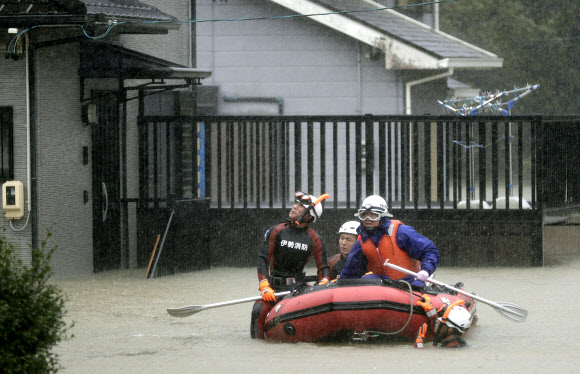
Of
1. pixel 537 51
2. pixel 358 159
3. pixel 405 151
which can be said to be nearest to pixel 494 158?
pixel 405 151

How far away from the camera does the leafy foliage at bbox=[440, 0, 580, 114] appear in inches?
1854

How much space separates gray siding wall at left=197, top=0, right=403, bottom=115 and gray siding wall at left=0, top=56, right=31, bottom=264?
8.12 metres

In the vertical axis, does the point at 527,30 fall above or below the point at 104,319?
above

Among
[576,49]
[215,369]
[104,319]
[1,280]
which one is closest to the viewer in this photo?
[1,280]

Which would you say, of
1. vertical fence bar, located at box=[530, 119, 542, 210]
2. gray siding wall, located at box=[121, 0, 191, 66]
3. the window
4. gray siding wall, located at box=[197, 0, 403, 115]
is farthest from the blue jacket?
gray siding wall, located at box=[197, 0, 403, 115]

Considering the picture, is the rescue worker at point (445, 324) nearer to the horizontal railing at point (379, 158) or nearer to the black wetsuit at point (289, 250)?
the black wetsuit at point (289, 250)

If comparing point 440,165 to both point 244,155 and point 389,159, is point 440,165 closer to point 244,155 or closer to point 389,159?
point 389,159

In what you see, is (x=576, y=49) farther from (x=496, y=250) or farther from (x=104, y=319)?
(x=104, y=319)

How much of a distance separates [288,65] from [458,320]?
539 inches

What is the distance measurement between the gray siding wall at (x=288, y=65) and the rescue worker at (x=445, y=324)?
12449 millimetres

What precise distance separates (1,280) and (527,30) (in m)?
44.1

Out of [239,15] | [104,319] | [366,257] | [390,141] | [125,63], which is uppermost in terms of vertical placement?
[239,15]

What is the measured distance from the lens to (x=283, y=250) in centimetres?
1099

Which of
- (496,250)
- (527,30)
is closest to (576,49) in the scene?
(527,30)
